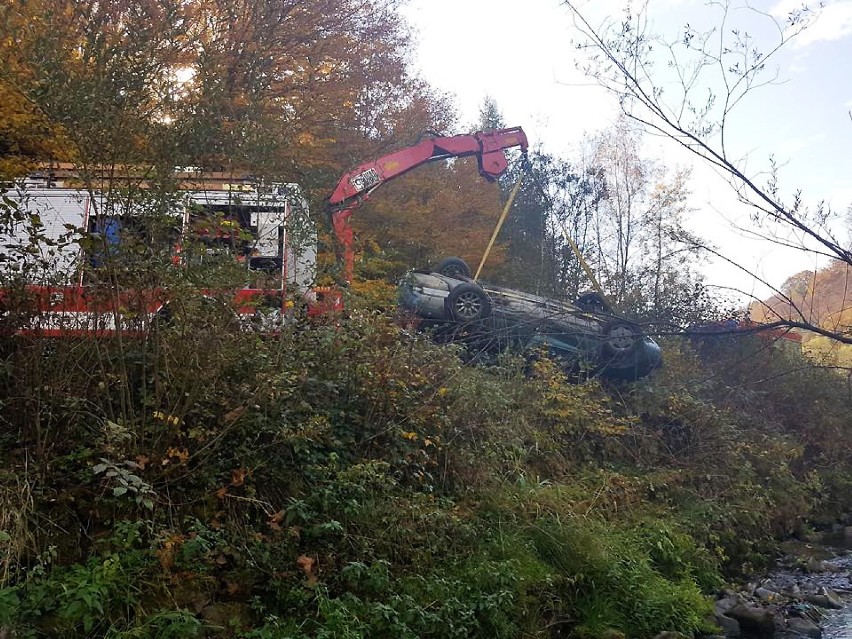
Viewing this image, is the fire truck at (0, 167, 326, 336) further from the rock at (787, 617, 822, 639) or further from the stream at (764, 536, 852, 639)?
the stream at (764, 536, 852, 639)

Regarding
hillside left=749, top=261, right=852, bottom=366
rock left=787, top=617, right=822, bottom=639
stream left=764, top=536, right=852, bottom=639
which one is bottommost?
stream left=764, top=536, right=852, bottom=639

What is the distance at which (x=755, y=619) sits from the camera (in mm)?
6617

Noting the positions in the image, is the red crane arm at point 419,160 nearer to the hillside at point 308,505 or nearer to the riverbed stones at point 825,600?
the hillside at point 308,505

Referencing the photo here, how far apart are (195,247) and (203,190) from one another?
1.96 ft

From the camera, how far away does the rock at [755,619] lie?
6535 millimetres

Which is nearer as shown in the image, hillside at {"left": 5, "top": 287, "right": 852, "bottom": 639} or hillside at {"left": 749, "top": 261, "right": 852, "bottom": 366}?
hillside at {"left": 5, "top": 287, "right": 852, "bottom": 639}

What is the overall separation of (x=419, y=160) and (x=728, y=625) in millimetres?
7722

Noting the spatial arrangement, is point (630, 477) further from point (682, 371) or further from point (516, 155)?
point (516, 155)

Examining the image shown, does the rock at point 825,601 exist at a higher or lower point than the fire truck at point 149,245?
lower

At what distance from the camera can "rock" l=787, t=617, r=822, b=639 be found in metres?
6.56

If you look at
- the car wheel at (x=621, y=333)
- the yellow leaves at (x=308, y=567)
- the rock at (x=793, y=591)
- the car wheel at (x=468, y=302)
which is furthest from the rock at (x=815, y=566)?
the yellow leaves at (x=308, y=567)

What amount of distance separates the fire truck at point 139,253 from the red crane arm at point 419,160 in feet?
7.58

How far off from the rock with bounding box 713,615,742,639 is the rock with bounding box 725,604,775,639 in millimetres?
63

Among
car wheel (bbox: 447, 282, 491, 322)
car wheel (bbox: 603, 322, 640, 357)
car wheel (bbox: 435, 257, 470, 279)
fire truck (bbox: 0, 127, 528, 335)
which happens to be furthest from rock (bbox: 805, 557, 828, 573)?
fire truck (bbox: 0, 127, 528, 335)
